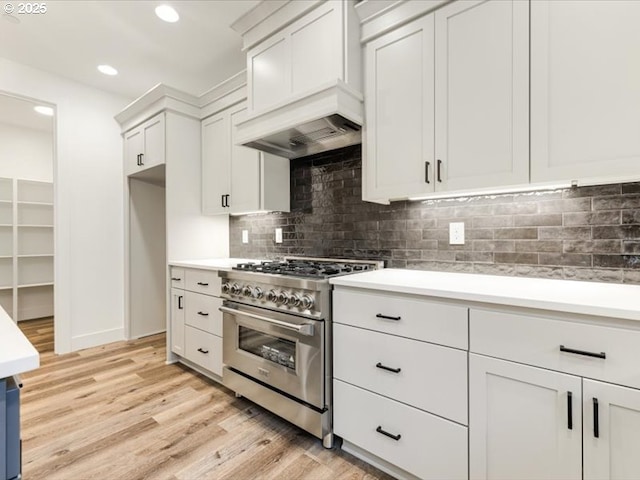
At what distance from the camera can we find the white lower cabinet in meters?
2.48

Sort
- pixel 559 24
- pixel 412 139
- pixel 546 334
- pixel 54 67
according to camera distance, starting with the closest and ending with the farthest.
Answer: pixel 546 334 → pixel 559 24 → pixel 412 139 → pixel 54 67

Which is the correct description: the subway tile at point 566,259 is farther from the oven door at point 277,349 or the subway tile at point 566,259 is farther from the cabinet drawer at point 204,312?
the cabinet drawer at point 204,312

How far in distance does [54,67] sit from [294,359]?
3.53m

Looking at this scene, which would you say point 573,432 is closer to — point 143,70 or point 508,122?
point 508,122

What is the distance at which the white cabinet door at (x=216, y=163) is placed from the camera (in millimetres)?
2926

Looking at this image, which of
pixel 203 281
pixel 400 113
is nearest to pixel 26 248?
pixel 203 281

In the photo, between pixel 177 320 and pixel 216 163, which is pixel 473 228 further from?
pixel 177 320

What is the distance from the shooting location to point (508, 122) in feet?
4.79

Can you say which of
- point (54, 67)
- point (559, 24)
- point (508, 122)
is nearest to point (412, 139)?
point (508, 122)

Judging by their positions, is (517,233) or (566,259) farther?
(517,233)

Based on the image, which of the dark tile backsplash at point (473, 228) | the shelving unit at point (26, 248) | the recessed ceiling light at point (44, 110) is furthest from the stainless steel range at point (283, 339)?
the shelving unit at point (26, 248)

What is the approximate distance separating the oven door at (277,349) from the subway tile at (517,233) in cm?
110

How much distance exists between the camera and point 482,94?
5.01ft

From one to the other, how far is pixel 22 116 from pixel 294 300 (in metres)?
4.60
